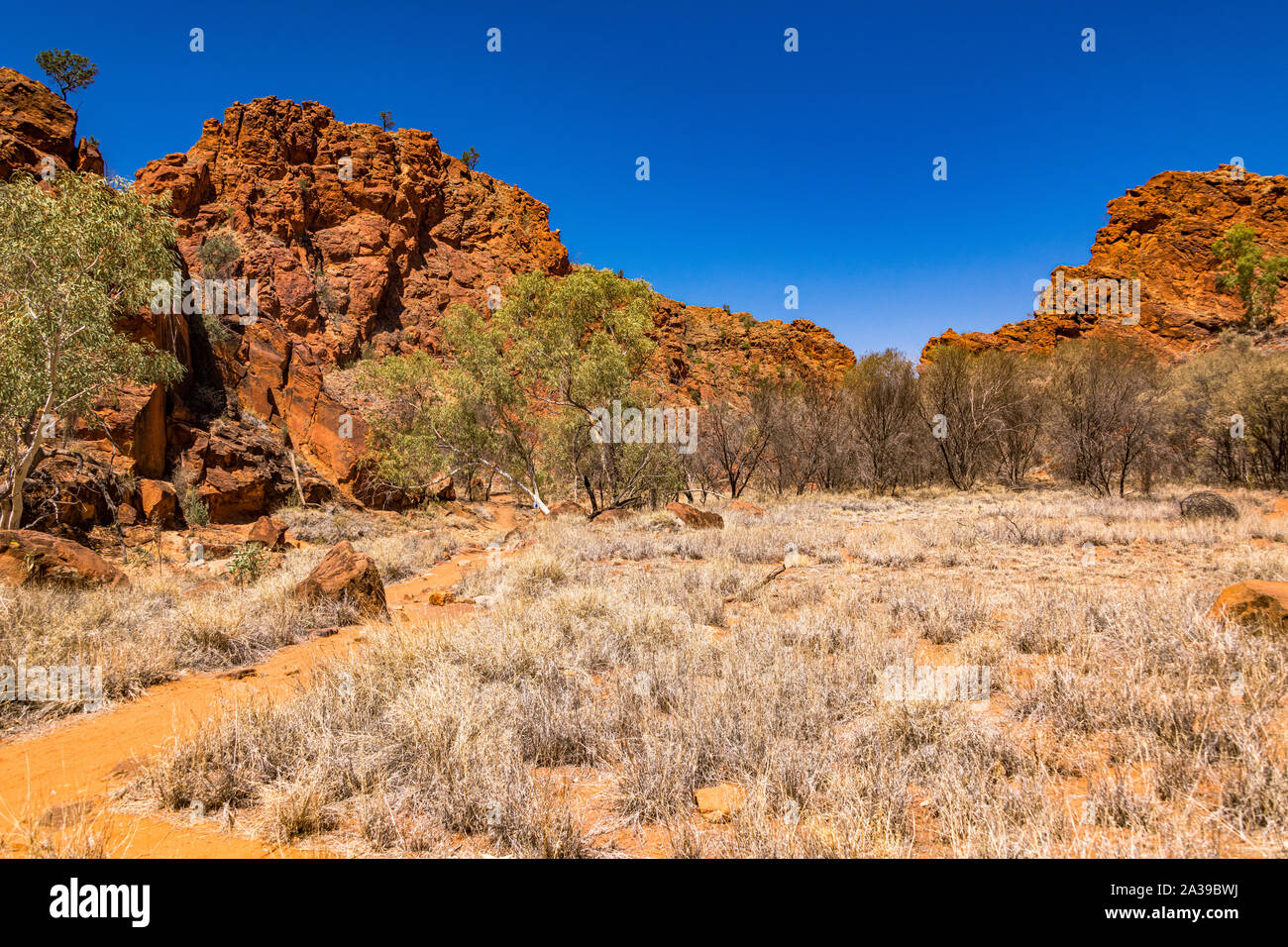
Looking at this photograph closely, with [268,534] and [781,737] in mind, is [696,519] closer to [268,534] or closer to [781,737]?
[268,534]

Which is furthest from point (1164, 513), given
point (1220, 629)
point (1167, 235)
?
point (1167, 235)

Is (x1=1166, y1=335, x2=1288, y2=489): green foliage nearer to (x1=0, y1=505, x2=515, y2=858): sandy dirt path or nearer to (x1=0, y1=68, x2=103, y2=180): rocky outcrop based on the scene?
(x1=0, y1=505, x2=515, y2=858): sandy dirt path

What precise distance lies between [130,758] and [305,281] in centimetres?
4194

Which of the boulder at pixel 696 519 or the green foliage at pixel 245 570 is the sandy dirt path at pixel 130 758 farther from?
the boulder at pixel 696 519

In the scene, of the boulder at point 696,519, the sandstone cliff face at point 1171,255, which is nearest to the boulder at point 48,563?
the boulder at point 696,519

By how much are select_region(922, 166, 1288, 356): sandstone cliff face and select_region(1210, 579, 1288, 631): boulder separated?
2135 inches

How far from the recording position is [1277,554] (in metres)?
7.43

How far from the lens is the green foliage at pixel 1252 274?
4328 cm

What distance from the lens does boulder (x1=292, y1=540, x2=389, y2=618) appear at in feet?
21.4

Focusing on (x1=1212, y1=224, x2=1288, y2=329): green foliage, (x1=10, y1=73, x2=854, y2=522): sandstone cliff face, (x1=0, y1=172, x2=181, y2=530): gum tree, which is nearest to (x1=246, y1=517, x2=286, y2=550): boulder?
(x1=10, y1=73, x2=854, y2=522): sandstone cliff face

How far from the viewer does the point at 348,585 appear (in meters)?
6.59

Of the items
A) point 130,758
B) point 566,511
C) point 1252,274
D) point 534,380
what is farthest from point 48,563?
point 1252,274

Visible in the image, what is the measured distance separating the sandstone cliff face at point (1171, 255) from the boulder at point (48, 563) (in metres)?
60.4

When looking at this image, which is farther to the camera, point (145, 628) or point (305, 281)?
point (305, 281)
